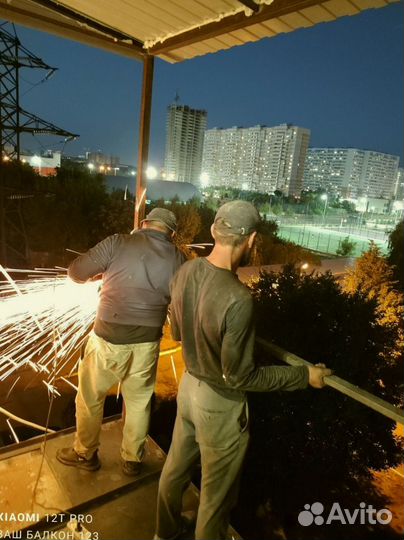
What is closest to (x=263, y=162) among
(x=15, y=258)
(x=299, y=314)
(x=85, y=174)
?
(x=85, y=174)

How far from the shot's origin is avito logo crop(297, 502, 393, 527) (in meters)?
5.70

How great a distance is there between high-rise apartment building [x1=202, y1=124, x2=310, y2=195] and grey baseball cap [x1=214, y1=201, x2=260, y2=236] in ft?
318

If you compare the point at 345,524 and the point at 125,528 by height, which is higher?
the point at 125,528

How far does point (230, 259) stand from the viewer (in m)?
1.98

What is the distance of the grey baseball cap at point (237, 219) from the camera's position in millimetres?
1894

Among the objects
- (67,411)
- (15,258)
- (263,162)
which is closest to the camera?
(67,411)

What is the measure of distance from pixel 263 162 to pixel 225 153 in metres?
11.2

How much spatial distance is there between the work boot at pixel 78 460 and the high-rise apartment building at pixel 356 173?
4766 inches

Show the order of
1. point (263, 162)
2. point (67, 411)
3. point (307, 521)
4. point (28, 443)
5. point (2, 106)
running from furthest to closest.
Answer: point (263, 162)
point (2, 106)
point (67, 411)
point (307, 521)
point (28, 443)

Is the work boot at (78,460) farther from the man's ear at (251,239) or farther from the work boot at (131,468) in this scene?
the man's ear at (251,239)

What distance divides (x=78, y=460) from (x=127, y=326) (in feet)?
3.97

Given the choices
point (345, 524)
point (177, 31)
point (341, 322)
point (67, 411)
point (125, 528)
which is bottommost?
point (345, 524)

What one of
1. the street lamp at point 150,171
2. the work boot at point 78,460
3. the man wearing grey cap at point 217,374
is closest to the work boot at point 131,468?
the work boot at point 78,460

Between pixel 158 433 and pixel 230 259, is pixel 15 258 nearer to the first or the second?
pixel 158 433
